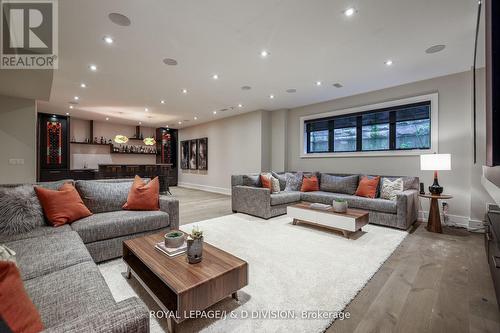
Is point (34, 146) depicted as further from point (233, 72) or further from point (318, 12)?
point (318, 12)

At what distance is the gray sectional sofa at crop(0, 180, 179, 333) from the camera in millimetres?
838

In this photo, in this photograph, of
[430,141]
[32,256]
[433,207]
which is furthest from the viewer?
[430,141]

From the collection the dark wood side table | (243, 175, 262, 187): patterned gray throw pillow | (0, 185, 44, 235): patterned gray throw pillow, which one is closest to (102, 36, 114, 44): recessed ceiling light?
(0, 185, 44, 235): patterned gray throw pillow

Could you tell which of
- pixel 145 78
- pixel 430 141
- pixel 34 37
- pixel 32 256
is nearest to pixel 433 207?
pixel 430 141

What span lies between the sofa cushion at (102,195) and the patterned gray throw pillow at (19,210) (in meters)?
0.45

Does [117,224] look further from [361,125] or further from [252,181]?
[361,125]

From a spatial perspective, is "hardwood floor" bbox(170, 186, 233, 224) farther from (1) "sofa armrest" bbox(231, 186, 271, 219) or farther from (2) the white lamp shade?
(2) the white lamp shade

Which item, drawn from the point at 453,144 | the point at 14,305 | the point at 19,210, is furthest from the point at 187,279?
the point at 453,144

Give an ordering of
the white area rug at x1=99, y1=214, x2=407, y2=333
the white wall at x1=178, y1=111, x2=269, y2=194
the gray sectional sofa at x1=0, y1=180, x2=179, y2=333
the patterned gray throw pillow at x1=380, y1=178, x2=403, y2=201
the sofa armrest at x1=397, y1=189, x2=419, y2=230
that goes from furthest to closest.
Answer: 1. the white wall at x1=178, y1=111, x2=269, y2=194
2. the patterned gray throw pillow at x1=380, y1=178, x2=403, y2=201
3. the sofa armrest at x1=397, y1=189, x2=419, y2=230
4. the white area rug at x1=99, y1=214, x2=407, y2=333
5. the gray sectional sofa at x1=0, y1=180, x2=179, y2=333

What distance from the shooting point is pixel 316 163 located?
5.86 m

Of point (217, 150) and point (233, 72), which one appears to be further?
point (217, 150)

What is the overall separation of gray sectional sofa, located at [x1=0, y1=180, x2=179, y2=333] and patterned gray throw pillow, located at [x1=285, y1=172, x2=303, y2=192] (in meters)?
3.21

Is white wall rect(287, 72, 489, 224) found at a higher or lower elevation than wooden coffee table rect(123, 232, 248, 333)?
higher

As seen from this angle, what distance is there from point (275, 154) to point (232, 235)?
3.78 m
